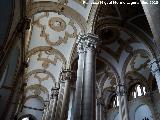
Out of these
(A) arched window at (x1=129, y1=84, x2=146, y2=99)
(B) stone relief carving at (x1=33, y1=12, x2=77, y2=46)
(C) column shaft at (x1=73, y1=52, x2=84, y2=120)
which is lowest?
(C) column shaft at (x1=73, y1=52, x2=84, y2=120)

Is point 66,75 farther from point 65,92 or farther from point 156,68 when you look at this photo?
point 156,68

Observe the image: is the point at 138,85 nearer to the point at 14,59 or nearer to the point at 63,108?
the point at 63,108

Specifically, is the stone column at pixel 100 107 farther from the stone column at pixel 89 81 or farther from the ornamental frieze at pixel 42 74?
the stone column at pixel 89 81

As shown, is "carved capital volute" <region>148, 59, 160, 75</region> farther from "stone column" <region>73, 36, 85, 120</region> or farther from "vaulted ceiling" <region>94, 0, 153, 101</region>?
"stone column" <region>73, 36, 85, 120</region>

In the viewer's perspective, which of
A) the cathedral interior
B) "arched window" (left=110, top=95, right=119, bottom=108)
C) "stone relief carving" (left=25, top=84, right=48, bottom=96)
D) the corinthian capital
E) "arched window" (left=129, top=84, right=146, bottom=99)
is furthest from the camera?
"stone relief carving" (left=25, top=84, right=48, bottom=96)

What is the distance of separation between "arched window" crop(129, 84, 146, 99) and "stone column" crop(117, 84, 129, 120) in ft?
12.0

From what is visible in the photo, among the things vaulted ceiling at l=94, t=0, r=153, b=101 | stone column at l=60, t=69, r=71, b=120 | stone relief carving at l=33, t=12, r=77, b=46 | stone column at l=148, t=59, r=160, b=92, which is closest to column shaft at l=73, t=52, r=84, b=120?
vaulted ceiling at l=94, t=0, r=153, b=101

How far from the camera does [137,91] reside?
17016mm

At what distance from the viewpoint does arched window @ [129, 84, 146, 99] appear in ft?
54.7

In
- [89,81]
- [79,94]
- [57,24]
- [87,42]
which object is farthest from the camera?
[57,24]

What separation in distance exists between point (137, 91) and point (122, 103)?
4.57m

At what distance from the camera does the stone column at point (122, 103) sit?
12.2 m

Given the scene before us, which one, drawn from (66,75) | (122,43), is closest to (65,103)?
(66,75)

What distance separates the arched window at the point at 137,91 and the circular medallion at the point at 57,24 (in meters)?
7.30
